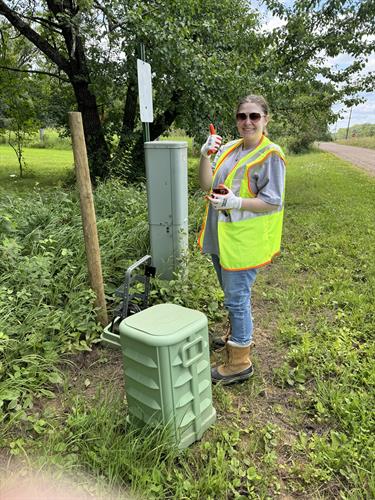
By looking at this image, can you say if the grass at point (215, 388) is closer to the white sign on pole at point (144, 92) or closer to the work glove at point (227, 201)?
the work glove at point (227, 201)

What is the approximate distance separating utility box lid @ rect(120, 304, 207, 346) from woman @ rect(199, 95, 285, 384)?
499mm

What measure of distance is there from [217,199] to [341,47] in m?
7.46

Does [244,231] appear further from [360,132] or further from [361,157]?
[360,132]

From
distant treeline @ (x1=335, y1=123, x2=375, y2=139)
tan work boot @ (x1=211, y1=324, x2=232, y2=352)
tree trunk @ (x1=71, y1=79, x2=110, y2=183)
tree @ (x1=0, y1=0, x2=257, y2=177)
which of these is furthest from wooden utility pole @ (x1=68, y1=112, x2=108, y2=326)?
distant treeline @ (x1=335, y1=123, x2=375, y2=139)

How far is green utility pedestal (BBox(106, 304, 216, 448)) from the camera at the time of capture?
1683 mm

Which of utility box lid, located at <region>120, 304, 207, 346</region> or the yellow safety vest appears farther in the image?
the yellow safety vest

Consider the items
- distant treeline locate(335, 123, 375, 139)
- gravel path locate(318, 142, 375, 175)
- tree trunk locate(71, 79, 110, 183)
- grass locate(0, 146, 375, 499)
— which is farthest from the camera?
distant treeline locate(335, 123, 375, 139)

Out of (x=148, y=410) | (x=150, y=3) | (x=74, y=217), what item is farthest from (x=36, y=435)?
(x=150, y=3)

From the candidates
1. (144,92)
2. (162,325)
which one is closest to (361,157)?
(144,92)

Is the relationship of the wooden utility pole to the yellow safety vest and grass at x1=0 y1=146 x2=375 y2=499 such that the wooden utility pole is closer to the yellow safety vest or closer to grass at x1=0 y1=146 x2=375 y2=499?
grass at x1=0 y1=146 x2=375 y2=499

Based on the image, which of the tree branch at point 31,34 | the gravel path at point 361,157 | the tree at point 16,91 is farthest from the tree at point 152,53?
the gravel path at point 361,157

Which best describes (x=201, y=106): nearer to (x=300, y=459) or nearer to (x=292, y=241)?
(x=292, y=241)

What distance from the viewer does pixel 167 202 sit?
3252 mm

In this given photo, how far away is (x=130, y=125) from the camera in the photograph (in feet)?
29.1
